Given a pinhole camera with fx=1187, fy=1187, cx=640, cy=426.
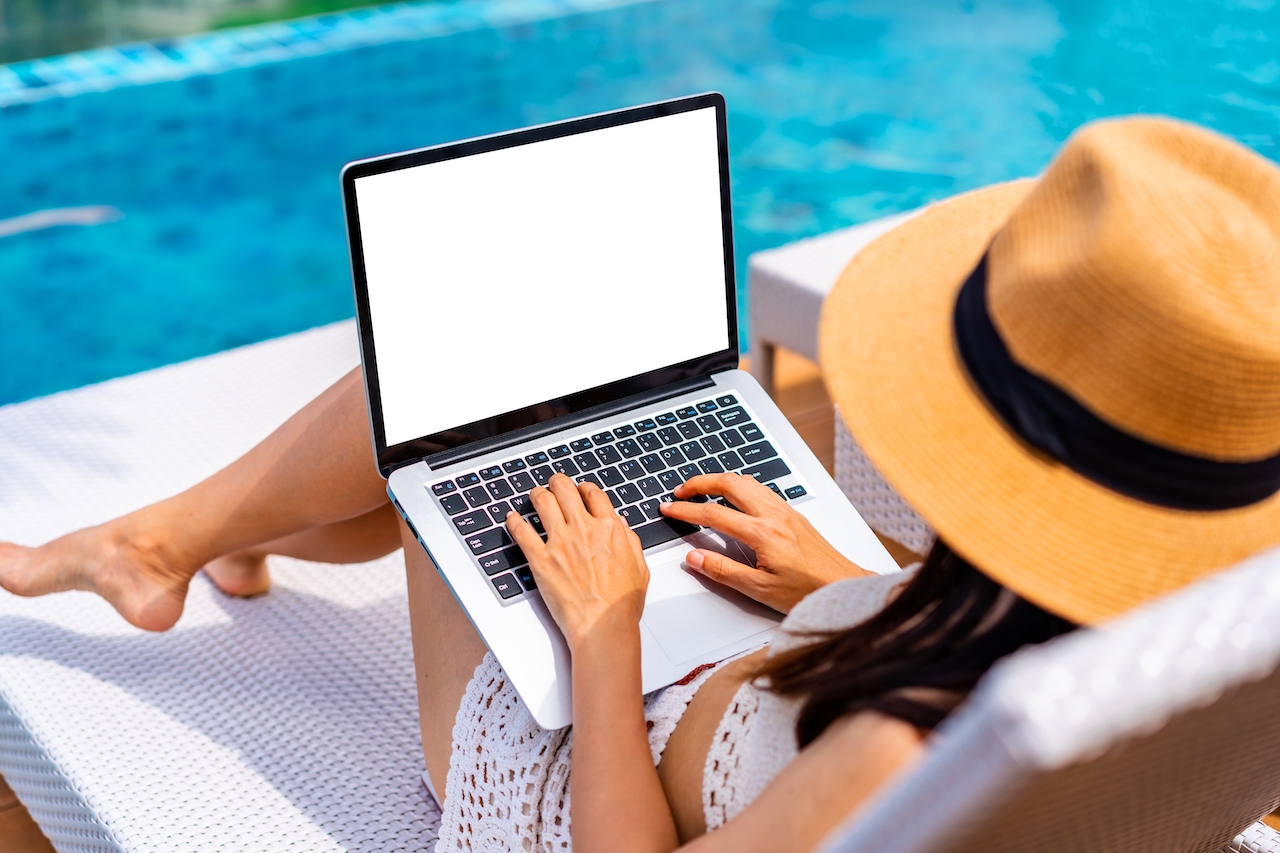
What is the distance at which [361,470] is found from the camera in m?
1.39

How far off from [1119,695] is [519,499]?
78cm

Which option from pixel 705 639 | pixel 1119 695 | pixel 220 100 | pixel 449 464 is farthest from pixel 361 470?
pixel 220 100

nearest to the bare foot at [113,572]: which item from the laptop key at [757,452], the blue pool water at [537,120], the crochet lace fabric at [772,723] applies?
the laptop key at [757,452]

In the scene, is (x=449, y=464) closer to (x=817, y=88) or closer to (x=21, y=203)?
(x=21, y=203)

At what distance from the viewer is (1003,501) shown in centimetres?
76

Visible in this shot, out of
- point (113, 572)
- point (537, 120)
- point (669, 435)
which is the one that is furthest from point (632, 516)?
point (537, 120)

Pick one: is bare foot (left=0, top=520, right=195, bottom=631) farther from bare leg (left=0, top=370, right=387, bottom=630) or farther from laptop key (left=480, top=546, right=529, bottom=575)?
laptop key (left=480, top=546, right=529, bottom=575)

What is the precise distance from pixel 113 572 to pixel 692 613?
0.80 meters

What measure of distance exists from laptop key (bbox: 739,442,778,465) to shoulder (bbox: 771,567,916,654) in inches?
16.6

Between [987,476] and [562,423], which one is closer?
[987,476]

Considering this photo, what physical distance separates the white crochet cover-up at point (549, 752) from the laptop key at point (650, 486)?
0.22 meters

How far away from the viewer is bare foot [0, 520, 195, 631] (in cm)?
151

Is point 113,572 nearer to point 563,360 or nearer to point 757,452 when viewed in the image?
point 563,360

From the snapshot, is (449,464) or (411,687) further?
(411,687)
